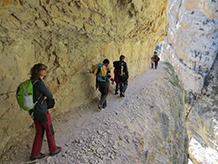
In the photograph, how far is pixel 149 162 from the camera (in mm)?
3199

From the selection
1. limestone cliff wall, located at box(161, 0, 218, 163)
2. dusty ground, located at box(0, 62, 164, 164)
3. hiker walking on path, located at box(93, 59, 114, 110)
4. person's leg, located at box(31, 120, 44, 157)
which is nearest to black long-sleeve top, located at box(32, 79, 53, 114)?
person's leg, located at box(31, 120, 44, 157)

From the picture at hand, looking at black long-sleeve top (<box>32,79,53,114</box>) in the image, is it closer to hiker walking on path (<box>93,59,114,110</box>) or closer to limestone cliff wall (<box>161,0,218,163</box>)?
hiker walking on path (<box>93,59,114,110</box>)

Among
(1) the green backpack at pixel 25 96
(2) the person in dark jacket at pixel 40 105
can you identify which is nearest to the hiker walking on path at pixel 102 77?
(2) the person in dark jacket at pixel 40 105

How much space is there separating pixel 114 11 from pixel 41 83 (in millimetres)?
3308

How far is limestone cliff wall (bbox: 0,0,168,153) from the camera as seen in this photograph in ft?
8.50

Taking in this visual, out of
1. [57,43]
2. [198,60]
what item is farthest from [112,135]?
[198,60]

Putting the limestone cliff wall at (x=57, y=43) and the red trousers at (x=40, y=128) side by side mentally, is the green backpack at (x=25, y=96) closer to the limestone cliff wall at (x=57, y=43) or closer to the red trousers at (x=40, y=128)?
the red trousers at (x=40, y=128)

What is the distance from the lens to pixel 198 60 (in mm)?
26703

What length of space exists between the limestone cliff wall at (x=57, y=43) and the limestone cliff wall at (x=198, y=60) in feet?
79.1

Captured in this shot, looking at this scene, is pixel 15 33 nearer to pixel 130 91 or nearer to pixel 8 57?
pixel 8 57

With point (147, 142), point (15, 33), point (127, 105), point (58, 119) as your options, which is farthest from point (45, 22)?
point (147, 142)

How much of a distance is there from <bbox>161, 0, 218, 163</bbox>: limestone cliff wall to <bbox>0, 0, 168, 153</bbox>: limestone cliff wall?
24119 millimetres

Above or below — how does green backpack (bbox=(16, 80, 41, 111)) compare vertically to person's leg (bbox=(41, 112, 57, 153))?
above

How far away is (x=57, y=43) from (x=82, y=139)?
2.68 meters
